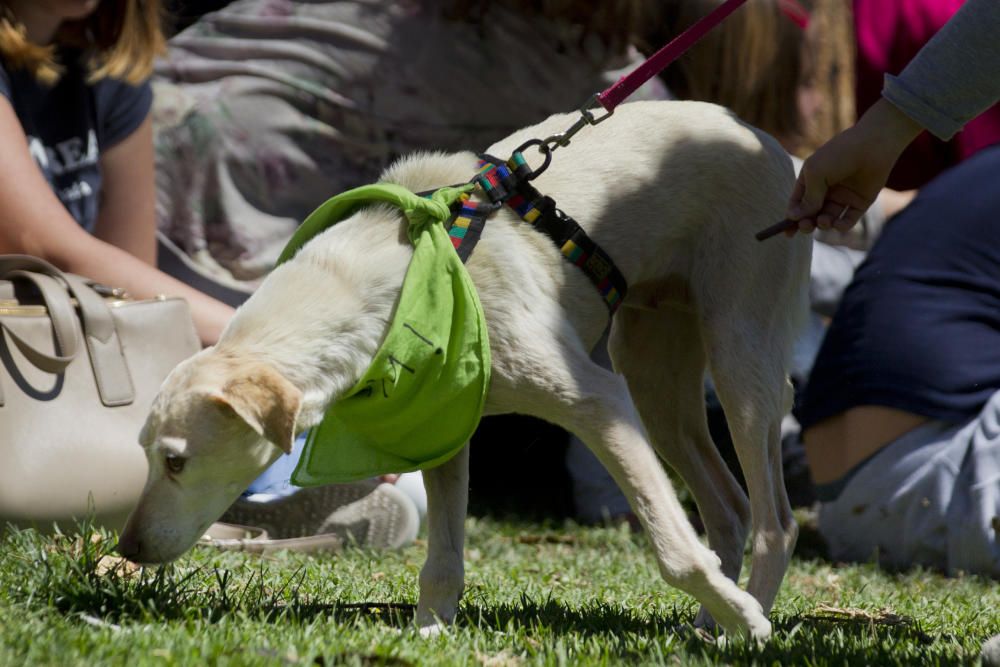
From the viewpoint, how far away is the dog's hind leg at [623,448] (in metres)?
2.83

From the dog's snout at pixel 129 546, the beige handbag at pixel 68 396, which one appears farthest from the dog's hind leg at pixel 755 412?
the beige handbag at pixel 68 396

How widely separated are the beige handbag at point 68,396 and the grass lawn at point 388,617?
0.19 metres

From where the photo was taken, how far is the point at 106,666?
7.13 feet

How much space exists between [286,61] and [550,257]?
A: 9.51ft

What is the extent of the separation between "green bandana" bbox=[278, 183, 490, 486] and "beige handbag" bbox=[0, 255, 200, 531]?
871 mm

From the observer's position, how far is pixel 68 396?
3.68m

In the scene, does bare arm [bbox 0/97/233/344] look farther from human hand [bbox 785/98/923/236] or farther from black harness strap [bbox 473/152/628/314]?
human hand [bbox 785/98/923/236]

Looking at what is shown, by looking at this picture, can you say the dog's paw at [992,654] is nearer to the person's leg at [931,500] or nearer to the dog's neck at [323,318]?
the dog's neck at [323,318]

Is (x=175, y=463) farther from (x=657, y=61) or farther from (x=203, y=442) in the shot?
(x=657, y=61)

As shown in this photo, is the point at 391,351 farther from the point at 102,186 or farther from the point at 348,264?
the point at 102,186

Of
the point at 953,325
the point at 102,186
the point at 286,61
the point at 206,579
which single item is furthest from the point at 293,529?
the point at 953,325

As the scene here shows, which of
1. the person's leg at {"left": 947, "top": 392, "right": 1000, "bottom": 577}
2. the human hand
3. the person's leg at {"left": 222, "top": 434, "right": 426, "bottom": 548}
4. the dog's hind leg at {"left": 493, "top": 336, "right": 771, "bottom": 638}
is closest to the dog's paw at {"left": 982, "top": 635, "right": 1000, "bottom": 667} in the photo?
the dog's hind leg at {"left": 493, "top": 336, "right": 771, "bottom": 638}

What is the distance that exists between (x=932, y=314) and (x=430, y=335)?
2.58 metres

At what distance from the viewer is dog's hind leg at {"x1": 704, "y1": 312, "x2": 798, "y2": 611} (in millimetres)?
3182
